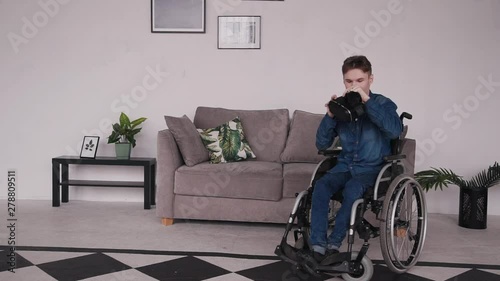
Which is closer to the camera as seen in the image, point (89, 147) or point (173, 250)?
point (173, 250)

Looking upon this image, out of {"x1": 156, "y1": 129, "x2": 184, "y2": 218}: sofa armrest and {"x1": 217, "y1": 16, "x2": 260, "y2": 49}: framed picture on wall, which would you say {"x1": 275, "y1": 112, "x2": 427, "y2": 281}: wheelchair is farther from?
{"x1": 217, "y1": 16, "x2": 260, "y2": 49}: framed picture on wall

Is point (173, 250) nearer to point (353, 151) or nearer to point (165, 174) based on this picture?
point (165, 174)

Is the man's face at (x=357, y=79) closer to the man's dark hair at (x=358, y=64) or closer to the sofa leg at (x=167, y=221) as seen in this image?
the man's dark hair at (x=358, y=64)

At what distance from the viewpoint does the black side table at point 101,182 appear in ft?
11.9

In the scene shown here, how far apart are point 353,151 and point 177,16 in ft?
7.03

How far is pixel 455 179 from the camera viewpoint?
3.39 meters

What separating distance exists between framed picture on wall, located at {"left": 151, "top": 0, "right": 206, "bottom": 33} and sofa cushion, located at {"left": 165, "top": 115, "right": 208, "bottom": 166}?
0.91 m

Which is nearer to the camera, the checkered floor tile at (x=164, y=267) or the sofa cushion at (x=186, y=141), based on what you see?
the checkered floor tile at (x=164, y=267)

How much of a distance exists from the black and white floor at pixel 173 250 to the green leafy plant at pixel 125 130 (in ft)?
1.76

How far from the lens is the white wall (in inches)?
149

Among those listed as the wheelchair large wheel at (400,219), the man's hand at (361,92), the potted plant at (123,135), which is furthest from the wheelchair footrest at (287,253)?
the potted plant at (123,135)

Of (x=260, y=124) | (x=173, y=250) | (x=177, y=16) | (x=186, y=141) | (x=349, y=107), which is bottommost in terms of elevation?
(x=173, y=250)

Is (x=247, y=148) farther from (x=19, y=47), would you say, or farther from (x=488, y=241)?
(x=19, y=47)

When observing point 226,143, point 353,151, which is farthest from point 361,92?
point 226,143
